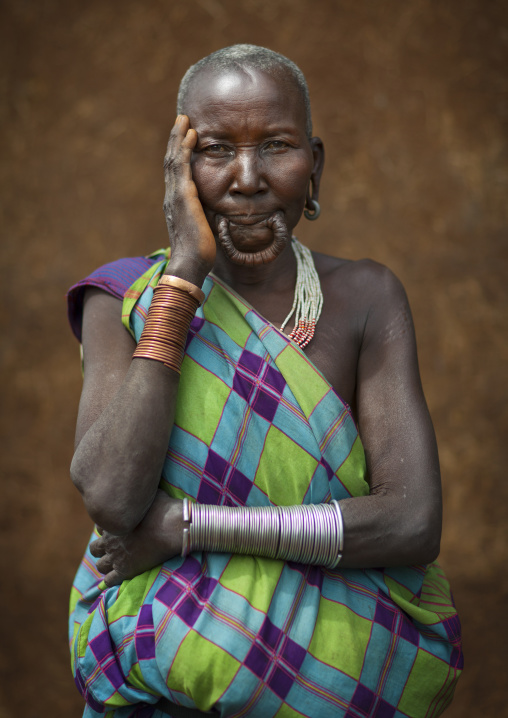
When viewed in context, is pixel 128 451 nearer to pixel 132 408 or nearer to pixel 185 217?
pixel 132 408

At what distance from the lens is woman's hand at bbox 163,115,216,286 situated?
76.6 inches

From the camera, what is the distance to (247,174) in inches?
76.7

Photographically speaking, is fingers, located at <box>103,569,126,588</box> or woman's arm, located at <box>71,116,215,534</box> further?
fingers, located at <box>103,569,126,588</box>

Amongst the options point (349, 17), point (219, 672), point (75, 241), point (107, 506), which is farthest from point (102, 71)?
point (219, 672)

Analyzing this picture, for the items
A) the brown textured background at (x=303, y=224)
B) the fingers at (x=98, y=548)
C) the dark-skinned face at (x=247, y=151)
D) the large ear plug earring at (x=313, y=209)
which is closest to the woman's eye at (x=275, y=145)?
the dark-skinned face at (x=247, y=151)

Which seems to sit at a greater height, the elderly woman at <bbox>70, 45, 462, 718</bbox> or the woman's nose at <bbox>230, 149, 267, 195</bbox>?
the woman's nose at <bbox>230, 149, 267, 195</bbox>

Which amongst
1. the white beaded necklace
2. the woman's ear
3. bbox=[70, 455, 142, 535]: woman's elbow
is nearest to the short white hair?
the woman's ear

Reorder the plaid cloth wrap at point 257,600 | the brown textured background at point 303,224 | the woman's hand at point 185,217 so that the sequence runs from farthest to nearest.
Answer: the brown textured background at point 303,224
the woman's hand at point 185,217
the plaid cloth wrap at point 257,600

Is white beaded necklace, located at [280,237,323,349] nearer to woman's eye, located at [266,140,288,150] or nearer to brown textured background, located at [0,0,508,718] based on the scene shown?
woman's eye, located at [266,140,288,150]

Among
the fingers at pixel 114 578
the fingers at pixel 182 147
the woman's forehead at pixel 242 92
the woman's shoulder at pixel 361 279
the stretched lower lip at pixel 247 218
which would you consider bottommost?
the fingers at pixel 114 578

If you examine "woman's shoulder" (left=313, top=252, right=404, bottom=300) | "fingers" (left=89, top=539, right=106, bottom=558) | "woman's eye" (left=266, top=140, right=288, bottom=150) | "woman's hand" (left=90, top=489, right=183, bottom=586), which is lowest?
"fingers" (left=89, top=539, right=106, bottom=558)

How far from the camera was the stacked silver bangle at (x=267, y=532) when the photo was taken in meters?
1.76

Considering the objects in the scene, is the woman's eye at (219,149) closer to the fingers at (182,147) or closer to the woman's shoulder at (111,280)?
the fingers at (182,147)

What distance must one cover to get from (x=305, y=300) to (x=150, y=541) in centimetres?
A: 75
